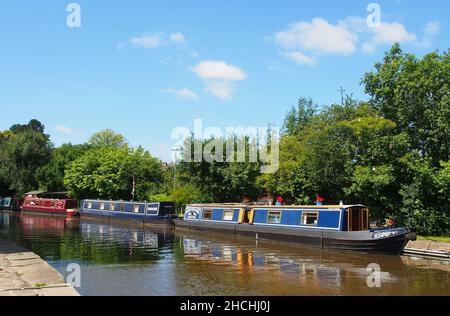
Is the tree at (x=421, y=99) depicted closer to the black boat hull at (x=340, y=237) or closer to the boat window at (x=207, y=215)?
the black boat hull at (x=340, y=237)

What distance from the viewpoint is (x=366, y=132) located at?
90.1 ft

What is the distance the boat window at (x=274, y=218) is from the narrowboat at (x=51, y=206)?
30.0m

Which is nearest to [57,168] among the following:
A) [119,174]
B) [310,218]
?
[119,174]

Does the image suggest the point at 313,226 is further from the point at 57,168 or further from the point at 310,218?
the point at 57,168

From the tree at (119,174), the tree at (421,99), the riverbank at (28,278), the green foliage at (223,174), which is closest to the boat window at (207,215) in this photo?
the green foliage at (223,174)

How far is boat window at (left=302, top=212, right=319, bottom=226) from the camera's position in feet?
80.7

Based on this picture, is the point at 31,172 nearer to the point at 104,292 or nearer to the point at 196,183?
the point at 196,183

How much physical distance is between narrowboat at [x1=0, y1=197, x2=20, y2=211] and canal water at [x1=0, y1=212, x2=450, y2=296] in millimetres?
40666

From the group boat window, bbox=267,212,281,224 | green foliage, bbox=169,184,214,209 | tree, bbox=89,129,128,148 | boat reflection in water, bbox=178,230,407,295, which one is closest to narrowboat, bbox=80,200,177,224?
green foliage, bbox=169,184,214,209

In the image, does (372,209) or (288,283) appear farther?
(372,209)

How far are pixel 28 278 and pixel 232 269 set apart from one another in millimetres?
7499

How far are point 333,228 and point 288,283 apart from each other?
9391 millimetres
